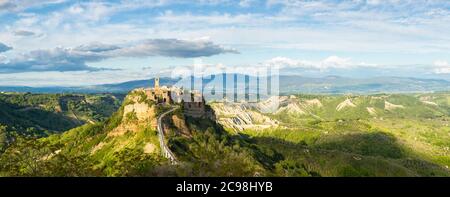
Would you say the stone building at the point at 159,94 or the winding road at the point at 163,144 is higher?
the stone building at the point at 159,94

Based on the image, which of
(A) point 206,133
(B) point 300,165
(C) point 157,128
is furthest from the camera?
(B) point 300,165

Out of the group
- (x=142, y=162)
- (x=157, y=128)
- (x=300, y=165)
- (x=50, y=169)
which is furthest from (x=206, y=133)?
(x=50, y=169)

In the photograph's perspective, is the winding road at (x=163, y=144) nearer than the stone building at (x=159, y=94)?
Yes

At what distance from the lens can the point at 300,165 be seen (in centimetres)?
19425

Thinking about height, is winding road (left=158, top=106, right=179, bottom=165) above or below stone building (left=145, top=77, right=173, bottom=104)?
below

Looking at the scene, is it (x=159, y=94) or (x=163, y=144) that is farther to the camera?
(x=159, y=94)

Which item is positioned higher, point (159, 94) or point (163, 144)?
point (159, 94)

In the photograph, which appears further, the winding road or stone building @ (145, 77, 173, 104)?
stone building @ (145, 77, 173, 104)
